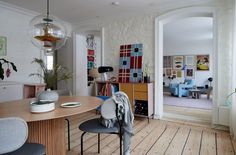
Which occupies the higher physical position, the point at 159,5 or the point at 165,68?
the point at 159,5

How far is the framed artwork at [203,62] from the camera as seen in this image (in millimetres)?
8055

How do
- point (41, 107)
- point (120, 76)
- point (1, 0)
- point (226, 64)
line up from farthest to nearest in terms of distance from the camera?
point (120, 76) → point (1, 0) → point (226, 64) → point (41, 107)

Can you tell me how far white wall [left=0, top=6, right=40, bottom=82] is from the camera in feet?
12.4

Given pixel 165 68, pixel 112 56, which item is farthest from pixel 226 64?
pixel 165 68

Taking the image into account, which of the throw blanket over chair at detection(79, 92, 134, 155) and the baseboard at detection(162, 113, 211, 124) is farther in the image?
the baseboard at detection(162, 113, 211, 124)

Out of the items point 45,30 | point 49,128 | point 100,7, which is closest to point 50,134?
point 49,128

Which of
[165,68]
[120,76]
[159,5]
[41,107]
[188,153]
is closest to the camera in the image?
[41,107]

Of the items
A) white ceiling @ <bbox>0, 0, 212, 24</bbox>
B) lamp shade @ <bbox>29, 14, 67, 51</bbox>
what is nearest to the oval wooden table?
lamp shade @ <bbox>29, 14, 67, 51</bbox>

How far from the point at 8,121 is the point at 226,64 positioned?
3.56 meters

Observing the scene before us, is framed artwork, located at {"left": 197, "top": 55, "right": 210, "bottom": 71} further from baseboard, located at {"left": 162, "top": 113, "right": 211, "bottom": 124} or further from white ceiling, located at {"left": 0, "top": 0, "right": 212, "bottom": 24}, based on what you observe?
white ceiling, located at {"left": 0, "top": 0, "right": 212, "bottom": 24}

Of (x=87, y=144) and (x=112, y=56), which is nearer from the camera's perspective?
(x=87, y=144)

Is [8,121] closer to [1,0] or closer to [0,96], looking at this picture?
[0,96]

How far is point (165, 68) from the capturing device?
352 inches

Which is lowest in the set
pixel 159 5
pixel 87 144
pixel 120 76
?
pixel 87 144
